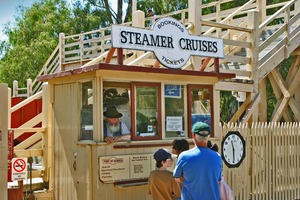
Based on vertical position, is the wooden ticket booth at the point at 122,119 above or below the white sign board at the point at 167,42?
below

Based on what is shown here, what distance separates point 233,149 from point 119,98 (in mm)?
2933

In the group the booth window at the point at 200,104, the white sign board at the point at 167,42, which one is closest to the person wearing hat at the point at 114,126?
the white sign board at the point at 167,42

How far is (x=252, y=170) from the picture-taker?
33.2 feet

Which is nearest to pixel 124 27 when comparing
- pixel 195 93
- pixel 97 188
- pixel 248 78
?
pixel 195 93

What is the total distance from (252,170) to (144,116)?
131 inches

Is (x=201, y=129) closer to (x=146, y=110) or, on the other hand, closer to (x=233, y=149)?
(x=146, y=110)

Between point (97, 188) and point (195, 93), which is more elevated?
point (195, 93)

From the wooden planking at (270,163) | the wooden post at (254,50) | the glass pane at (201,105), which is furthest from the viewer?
the wooden post at (254,50)

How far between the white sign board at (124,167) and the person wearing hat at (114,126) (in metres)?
0.33

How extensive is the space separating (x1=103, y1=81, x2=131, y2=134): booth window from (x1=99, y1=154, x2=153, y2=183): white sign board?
55 centimetres

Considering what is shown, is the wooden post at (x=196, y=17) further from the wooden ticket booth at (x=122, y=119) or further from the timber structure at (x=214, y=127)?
the wooden ticket booth at (x=122, y=119)

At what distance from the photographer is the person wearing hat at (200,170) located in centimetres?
536

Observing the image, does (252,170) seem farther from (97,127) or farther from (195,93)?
(97,127)

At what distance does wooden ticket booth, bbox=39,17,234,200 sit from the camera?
744cm
